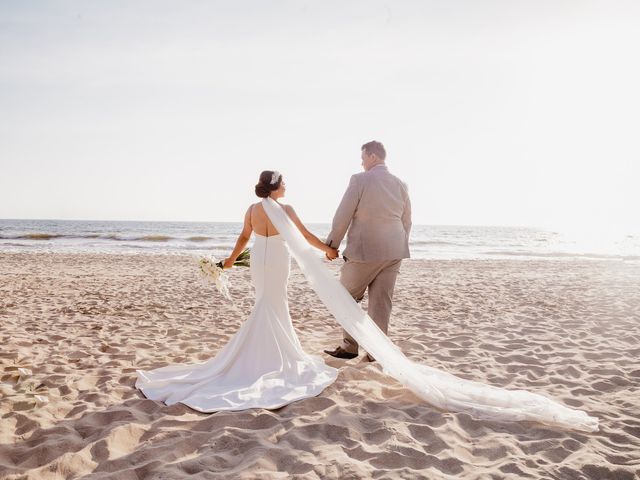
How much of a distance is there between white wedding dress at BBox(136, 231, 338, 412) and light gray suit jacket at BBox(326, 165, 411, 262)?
2.64ft

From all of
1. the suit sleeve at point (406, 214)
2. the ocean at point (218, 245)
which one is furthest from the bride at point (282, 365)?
the ocean at point (218, 245)

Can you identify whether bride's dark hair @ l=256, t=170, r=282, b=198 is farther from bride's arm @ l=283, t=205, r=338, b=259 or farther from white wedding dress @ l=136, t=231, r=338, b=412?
white wedding dress @ l=136, t=231, r=338, b=412

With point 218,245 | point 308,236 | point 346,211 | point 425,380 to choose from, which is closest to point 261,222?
point 308,236

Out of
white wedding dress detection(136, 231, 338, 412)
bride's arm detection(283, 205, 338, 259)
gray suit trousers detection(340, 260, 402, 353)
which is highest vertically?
bride's arm detection(283, 205, 338, 259)

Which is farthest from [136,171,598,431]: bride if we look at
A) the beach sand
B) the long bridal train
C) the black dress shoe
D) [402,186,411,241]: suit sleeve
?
[402,186,411,241]: suit sleeve

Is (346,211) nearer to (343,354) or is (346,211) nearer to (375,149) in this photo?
(375,149)

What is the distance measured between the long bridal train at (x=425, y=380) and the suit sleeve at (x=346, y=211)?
0.62 meters

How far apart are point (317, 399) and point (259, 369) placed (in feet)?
2.41

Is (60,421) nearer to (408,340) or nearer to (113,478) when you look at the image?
(113,478)

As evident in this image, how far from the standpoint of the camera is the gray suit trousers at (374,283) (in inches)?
204

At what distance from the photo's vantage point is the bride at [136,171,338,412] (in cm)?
393

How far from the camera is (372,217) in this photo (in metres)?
5.06

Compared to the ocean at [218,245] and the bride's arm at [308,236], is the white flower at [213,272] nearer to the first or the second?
the bride's arm at [308,236]

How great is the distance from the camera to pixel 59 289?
10.4m
